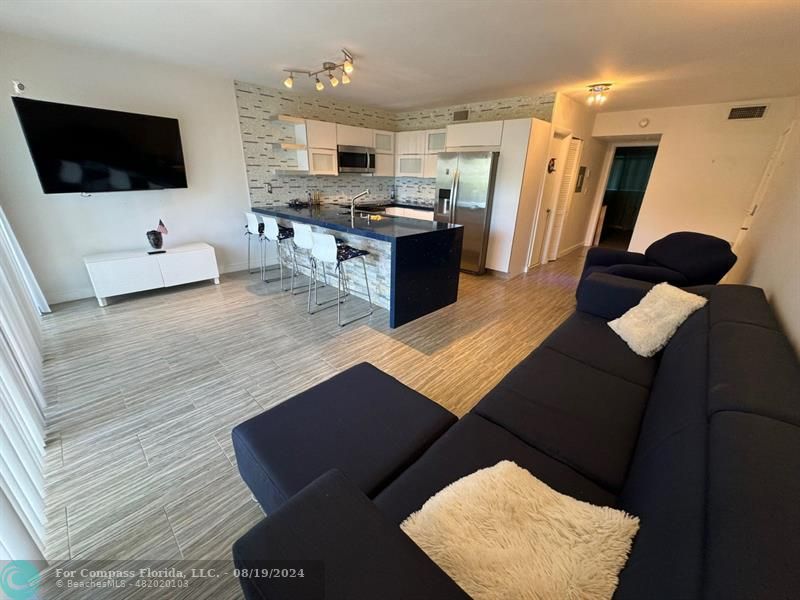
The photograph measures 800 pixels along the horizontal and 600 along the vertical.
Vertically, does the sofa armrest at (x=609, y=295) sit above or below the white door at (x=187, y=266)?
above

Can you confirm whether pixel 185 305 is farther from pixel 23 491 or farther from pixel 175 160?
pixel 23 491

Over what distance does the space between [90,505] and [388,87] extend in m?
4.84

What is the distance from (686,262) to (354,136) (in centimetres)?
463

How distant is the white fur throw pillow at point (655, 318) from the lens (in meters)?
1.78

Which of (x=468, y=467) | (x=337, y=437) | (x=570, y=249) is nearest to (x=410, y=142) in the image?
(x=570, y=249)

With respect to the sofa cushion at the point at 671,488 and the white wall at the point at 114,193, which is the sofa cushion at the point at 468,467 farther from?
the white wall at the point at 114,193

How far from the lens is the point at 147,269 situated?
353cm

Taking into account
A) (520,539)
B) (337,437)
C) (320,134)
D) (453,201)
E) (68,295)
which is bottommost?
(68,295)

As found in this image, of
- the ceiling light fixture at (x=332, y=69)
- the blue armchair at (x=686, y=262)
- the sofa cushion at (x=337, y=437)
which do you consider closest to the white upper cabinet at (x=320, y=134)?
the ceiling light fixture at (x=332, y=69)

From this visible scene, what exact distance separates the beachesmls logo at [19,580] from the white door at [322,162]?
4.54 meters

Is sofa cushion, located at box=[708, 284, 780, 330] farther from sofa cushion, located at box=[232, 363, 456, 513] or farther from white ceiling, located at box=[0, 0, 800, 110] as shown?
white ceiling, located at box=[0, 0, 800, 110]

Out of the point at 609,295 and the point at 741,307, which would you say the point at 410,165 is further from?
the point at 741,307

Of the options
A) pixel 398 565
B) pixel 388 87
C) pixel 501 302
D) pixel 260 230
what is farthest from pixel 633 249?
pixel 398 565

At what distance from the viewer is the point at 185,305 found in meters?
3.51
